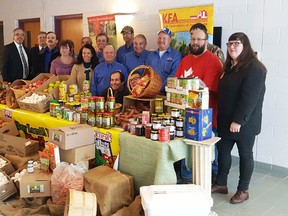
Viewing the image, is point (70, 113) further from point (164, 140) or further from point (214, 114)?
point (214, 114)

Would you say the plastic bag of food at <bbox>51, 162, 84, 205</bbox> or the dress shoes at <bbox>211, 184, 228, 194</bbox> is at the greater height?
the plastic bag of food at <bbox>51, 162, 84, 205</bbox>

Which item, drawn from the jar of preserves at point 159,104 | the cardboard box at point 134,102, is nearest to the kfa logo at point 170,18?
the cardboard box at point 134,102

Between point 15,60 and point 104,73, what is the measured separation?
7.70 feet

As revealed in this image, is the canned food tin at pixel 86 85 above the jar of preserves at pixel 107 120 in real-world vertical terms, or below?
above

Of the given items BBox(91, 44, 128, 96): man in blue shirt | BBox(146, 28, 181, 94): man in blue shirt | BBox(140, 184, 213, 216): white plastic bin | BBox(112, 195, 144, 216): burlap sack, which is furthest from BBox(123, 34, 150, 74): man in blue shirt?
BBox(140, 184, 213, 216): white plastic bin

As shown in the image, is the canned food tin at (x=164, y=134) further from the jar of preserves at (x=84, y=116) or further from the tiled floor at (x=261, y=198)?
the jar of preserves at (x=84, y=116)

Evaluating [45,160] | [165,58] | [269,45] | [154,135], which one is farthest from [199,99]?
[269,45]

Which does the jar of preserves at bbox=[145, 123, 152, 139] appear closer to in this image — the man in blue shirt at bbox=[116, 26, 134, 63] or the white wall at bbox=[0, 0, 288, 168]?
the white wall at bbox=[0, 0, 288, 168]

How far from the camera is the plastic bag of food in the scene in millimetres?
2820

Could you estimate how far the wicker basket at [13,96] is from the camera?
421cm

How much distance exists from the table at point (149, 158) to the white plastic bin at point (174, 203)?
0.81ft

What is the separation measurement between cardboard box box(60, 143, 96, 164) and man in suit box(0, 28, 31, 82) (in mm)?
2973

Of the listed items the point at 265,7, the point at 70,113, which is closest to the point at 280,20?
the point at 265,7

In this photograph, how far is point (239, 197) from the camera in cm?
309
